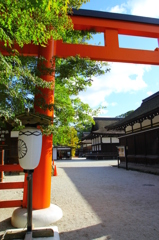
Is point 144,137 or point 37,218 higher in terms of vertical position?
point 144,137

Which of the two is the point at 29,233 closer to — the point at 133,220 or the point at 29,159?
the point at 29,159

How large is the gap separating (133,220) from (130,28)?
17.0ft

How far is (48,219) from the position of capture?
346 centimetres

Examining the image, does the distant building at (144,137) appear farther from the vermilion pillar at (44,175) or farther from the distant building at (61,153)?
the distant building at (61,153)

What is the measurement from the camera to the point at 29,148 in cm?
280

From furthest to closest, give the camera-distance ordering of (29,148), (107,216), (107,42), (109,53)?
(107,42), (109,53), (107,216), (29,148)

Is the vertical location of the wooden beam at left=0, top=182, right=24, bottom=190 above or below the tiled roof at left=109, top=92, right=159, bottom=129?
below

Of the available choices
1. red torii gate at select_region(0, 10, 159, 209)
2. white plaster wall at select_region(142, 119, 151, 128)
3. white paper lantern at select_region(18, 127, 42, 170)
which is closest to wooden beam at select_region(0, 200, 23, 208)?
white paper lantern at select_region(18, 127, 42, 170)

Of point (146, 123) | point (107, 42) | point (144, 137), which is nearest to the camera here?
point (107, 42)

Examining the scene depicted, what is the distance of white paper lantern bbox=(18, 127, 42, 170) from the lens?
2.78 m

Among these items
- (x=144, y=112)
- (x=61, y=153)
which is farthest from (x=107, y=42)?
(x=61, y=153)

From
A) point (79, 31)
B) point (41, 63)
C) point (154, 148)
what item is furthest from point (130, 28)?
point (154, 148)

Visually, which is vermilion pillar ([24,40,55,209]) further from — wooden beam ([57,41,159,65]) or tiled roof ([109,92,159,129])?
tiled roof ([109,92,159,129])

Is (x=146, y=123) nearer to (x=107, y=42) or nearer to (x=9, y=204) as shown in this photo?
(x=107, y=42)
